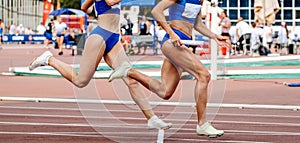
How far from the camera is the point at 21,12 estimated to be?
8531 cm

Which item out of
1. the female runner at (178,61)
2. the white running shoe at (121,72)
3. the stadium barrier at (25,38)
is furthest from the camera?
the stadium barrier at (25,38)

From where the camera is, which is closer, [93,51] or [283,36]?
[93,51]

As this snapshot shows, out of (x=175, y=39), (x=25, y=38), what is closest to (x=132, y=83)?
(x=175, y=39)

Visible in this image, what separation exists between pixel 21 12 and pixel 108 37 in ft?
251

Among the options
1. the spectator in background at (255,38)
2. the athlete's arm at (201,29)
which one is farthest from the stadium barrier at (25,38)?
the athlete's arm at (201,29)

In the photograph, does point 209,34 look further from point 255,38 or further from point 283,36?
point 283,36

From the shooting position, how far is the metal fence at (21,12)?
73.9 metres

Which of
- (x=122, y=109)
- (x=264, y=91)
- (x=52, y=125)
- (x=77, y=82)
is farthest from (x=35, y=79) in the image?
(x=77, y=82)

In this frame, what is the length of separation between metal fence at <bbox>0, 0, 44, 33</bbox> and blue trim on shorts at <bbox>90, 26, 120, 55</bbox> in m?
61.4

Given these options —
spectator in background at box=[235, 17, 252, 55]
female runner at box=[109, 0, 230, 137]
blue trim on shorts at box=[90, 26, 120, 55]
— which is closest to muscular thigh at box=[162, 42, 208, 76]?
female runner at box=[109, 0, 230, 137]

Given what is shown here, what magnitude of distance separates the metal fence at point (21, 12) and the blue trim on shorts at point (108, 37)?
6136 cm

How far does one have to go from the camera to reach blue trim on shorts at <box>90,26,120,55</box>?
9.77m

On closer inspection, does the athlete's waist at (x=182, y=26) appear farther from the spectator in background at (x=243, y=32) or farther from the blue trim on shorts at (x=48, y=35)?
the blue trim on shorts at (x=48, y=35)

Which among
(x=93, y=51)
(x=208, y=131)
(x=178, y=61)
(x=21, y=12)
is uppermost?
(x=21, y=12)
